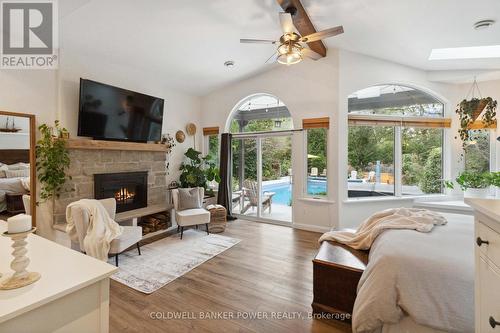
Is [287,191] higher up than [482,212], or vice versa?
[482,212]

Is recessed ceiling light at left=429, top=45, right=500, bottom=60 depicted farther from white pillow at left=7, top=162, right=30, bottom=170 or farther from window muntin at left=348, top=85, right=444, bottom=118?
white pillow at left=7, top=162, right=30, bottom=170

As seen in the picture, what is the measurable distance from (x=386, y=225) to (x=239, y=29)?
3.38m

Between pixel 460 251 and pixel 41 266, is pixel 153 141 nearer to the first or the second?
pixel 41 266

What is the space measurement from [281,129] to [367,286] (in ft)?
12.5

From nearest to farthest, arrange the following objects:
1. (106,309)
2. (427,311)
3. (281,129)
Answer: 1. (106,309)
2. (427,311)
3. (281,129)

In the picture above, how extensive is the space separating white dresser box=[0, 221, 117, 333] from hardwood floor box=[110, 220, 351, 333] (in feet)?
3.72

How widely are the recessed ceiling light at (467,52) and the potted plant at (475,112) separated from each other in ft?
2.26

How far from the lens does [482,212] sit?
2.82ft

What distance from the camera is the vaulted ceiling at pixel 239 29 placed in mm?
2891

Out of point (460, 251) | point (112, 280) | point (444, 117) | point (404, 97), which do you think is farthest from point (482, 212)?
point (444, 117)

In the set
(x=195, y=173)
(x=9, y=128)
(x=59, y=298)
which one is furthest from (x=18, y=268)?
(x=195, y=173)

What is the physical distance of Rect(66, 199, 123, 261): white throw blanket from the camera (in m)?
2.81

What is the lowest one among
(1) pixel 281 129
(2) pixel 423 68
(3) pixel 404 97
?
(1) pixel 281 129

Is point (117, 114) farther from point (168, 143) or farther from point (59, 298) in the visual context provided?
point (59, 298)
